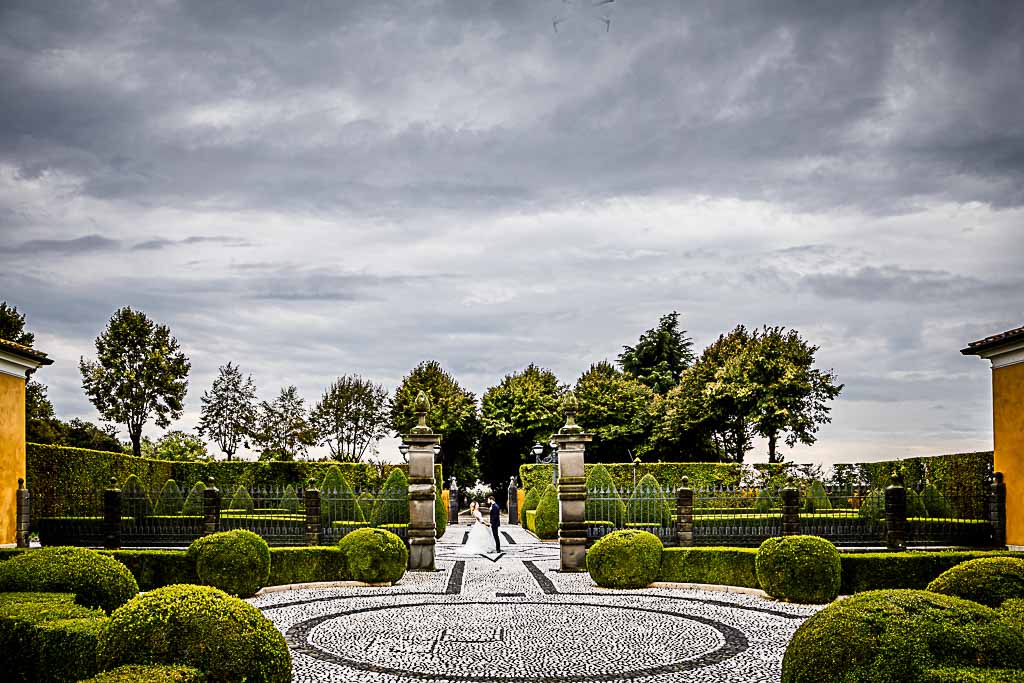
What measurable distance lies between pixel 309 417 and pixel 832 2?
4771 centimetres

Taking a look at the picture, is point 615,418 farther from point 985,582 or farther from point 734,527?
point 985,582

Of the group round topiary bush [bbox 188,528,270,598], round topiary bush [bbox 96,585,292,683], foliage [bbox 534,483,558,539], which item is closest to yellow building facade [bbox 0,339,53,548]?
round topiary bush [bbox 188,528,270,598]

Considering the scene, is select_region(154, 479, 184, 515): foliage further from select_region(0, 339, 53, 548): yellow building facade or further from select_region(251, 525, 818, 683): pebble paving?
select_region(251, 525, 818, 683): pebble paving

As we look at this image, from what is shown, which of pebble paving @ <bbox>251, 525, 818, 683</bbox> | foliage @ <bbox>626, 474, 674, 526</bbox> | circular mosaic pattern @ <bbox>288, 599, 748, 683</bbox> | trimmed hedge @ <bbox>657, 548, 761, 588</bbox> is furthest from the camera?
foliage @ <bbox>626, 474, 674, 526</bbox>

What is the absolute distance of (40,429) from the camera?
1358 inches

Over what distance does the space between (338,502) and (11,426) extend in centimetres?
836

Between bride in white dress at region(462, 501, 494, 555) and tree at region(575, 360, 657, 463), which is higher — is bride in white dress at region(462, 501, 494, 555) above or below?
below

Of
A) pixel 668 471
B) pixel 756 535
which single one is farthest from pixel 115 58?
pixel 668 471

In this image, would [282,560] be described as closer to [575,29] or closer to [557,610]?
[557,610]

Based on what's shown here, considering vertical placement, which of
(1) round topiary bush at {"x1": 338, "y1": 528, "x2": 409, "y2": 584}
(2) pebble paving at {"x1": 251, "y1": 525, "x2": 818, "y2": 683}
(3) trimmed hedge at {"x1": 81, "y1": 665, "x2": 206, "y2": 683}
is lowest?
(2) pebble paving at {"x1": 251, "y1": 525, "x2": 818, "y2": 683}

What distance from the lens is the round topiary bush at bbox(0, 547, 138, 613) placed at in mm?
8398

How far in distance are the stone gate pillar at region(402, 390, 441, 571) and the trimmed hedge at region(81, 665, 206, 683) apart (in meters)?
12.3

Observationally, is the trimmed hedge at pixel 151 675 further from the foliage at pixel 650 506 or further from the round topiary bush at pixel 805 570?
the foliage at pixel 650 506

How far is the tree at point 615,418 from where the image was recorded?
4706 cm
